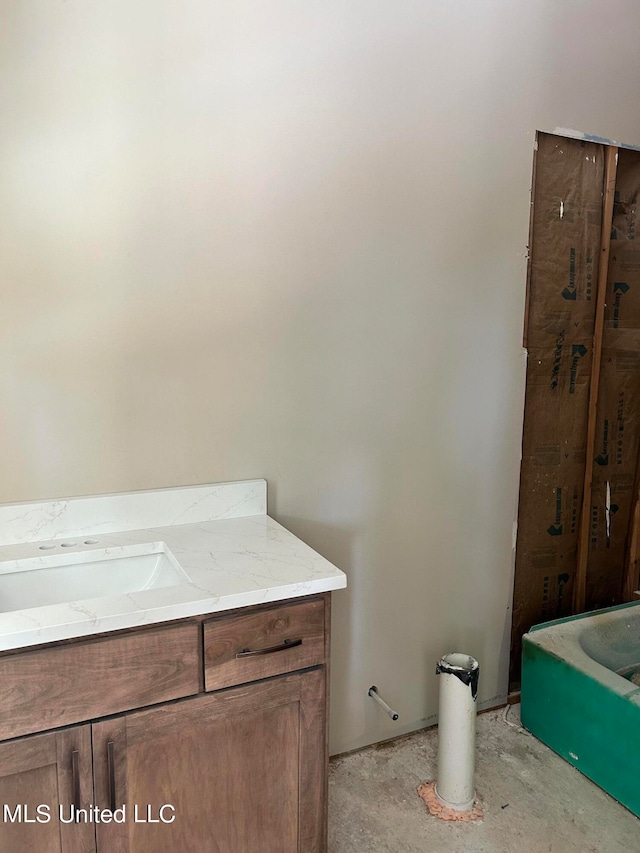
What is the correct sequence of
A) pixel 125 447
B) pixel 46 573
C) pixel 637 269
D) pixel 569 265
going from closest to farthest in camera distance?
pixel 46 573 < pixel 125 447 < pixel 569 265 < pixel 637 269

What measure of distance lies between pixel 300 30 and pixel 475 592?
75.0 inches

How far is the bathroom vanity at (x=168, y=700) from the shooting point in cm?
121

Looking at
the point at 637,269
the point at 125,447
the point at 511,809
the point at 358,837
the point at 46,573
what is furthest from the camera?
the point at 637,269

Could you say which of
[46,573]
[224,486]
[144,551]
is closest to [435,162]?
[224,486]

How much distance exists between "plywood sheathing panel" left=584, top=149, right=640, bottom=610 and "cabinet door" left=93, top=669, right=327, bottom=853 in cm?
161

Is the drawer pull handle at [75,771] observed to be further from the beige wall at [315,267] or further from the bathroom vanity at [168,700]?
the beige wall at [315,267]

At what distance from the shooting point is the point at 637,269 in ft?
8.32

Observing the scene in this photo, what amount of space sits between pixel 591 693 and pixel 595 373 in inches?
44.7

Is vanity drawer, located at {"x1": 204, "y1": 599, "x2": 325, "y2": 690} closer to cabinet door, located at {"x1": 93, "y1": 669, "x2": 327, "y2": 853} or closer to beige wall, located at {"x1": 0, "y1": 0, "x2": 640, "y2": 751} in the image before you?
cabinet door, located at {"x1": 93, "y1": 669, "x2": 327, "y2": 853}

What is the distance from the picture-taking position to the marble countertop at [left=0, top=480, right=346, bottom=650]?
1.23 metres

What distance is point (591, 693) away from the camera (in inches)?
81.2

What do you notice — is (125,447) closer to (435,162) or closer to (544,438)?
(435,162)

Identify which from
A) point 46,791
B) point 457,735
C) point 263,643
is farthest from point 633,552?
point 46,791

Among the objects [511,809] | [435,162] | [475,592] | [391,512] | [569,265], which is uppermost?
[435,162]
